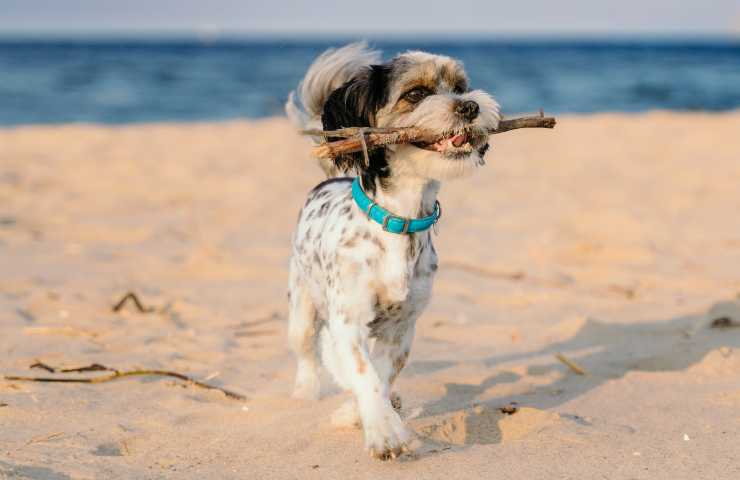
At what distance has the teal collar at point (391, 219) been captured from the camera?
3.55 meters

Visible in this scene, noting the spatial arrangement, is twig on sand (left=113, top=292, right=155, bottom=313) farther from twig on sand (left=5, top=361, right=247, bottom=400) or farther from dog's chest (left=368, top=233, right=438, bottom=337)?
dog's chest (left=368, top=233, right=438, bottom=337)

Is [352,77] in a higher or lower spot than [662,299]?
higher

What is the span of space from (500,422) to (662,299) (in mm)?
2793

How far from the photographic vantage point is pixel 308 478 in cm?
320

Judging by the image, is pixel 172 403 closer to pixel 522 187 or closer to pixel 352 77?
pixel 352 77

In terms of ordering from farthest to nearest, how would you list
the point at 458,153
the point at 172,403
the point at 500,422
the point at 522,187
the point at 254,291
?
the point at 522,187
the point at 254,291
the point at 172,403
the point at 500,422
the point at 458,153

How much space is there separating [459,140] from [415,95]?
0.34m

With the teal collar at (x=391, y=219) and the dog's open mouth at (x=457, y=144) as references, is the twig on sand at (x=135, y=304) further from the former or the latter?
the dog's open mouth at (x=457, y=144)

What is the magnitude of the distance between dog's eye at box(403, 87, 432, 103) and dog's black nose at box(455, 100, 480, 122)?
11.6 inches

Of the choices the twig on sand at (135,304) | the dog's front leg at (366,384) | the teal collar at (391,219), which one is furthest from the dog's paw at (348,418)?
the twig on sand at (135,304)

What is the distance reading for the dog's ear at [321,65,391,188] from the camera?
3703 mm

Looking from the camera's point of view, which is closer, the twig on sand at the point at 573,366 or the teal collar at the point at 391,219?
the teal collar at the point at 391,219

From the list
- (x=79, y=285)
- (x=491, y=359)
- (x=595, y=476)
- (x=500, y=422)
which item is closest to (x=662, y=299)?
(x=491, y=359)

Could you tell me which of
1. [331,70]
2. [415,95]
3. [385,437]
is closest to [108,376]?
[385,437]
